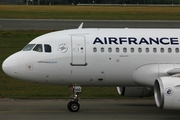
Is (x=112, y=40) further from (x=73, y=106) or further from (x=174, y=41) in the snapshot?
(x=73, y=106)

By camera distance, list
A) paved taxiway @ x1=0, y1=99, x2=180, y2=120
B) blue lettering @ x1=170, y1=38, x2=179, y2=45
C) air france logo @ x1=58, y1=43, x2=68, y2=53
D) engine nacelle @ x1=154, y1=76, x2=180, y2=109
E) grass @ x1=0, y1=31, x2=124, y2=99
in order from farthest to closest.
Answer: grass @ x1=0, y1=31, x2=124, y2=99 → blue lettering @ x1=170, y1=38, x2=179, y2=45 → air france logo @ x1=58, y1=43, x2=68, y2=53 → paved taxiway @ x1=0, y1=99, x2=180, y2=120 → engine nacelle @ x1=154, y1=76, x2=180, y2=109

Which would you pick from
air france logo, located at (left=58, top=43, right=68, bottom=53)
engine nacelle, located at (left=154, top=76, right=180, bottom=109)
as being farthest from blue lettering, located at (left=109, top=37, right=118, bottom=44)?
engine nacelle, located at (left=154, top=76, right=180, bottom=109)

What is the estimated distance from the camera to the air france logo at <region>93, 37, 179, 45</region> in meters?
20.6

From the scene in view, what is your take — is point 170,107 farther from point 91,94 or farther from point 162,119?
point 91,94

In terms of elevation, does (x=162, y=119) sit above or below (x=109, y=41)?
below

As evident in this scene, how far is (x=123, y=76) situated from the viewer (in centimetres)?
2053

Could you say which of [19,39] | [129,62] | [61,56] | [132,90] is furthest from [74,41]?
[19,39]

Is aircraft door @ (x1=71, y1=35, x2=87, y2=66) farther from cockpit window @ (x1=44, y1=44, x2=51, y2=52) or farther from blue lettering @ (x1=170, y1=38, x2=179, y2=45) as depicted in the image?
blue lettering @ (x1=170, y1=38, x2=179, y2=45)

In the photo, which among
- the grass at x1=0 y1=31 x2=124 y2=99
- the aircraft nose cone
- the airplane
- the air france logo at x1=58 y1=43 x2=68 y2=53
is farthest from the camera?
the grass at x1=0 y1=31 x2=124 y2=99

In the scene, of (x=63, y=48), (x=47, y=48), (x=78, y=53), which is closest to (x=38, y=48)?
(x=47, y=48)

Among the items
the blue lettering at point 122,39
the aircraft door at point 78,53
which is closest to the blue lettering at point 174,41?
the blue lettering at point 122,39

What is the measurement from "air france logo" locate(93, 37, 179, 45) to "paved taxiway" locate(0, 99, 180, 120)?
248 centimetres

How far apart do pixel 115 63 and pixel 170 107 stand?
110 inches

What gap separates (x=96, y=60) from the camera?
20.3 meters
